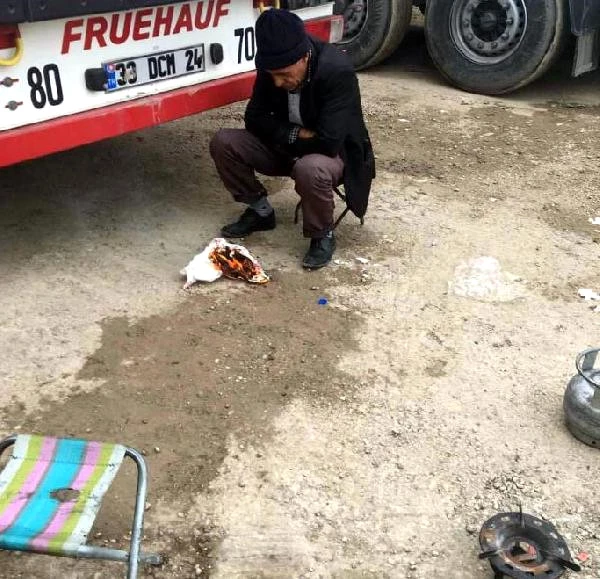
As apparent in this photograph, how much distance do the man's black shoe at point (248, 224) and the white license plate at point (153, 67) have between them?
2.57ft

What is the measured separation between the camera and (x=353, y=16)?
6789mm

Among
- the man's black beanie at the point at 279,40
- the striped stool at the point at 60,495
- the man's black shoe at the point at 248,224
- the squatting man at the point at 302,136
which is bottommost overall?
the man's black shoe at the point at 248,224

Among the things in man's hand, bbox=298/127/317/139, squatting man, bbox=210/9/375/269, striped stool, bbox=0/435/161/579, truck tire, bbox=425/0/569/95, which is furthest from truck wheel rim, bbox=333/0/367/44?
striped stool, bbox=0/435/161/579

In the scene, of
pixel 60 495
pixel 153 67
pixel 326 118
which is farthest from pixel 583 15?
pixel 60 495

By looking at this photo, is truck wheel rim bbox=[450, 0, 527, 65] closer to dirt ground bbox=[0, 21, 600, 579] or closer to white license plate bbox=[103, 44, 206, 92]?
dirt ground bbox=[0, 21, 600, 579]

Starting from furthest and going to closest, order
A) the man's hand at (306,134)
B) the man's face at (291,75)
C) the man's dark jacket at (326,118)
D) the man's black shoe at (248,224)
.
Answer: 1. the man's black shoe at (248,224)
2. the man's hand at (306,134)
3. the man's dark jacket at (326,118)
4. the man's face at (291,75)

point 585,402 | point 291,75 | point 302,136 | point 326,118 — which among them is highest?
point 291,75

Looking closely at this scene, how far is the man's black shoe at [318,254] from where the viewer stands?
3.67 meters

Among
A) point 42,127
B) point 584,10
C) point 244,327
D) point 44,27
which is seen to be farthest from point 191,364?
point 584,10

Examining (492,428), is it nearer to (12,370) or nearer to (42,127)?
(12,370)

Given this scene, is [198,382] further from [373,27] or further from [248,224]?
[373,27]

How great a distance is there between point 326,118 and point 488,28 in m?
3.29

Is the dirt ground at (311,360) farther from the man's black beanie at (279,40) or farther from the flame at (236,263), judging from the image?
the man's black beanie at (279,40)

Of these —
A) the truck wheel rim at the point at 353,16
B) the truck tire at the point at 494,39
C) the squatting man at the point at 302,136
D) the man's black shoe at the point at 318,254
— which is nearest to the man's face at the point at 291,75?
the squatting man at the point at 302,136
